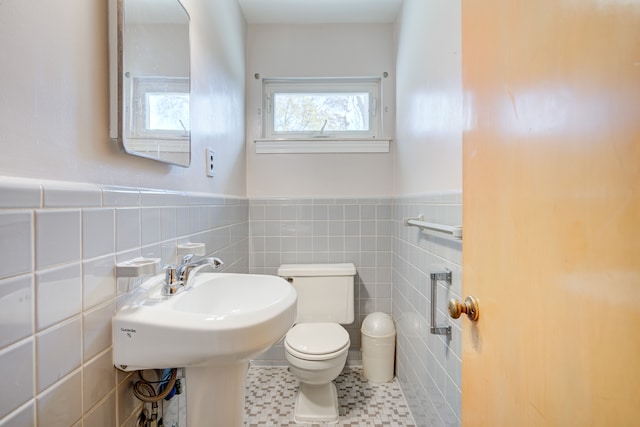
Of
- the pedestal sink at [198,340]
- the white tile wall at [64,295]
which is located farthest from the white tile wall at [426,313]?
the white tile wall at [64,295]

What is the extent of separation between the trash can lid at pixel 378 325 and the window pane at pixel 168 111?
1.60 metres

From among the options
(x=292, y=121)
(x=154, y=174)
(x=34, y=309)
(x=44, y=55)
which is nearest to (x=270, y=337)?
(x=34, y=309)

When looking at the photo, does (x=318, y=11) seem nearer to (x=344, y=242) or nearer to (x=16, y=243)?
(x=344, y=242)

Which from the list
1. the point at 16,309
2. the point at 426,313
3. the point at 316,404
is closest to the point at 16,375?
the point at 16,309

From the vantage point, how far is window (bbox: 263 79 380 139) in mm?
2244

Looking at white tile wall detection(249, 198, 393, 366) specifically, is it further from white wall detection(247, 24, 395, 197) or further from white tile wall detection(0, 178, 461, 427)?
white tile wall detection(0, 178, 461, 427)

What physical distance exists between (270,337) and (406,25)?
1.86 metres

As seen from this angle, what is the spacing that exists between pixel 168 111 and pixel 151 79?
0.41 ft

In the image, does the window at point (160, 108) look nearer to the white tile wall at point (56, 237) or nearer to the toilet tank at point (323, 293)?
the white tile wall at point (56, 237)

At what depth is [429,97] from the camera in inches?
53.9

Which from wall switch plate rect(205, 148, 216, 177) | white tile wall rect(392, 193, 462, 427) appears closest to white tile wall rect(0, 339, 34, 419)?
wall switch plate rect(205, 148, 216, 177)

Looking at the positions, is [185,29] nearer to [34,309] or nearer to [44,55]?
[44,55]

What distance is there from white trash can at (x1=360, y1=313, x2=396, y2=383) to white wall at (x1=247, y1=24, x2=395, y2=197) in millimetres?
912

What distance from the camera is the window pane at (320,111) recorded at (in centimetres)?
226
